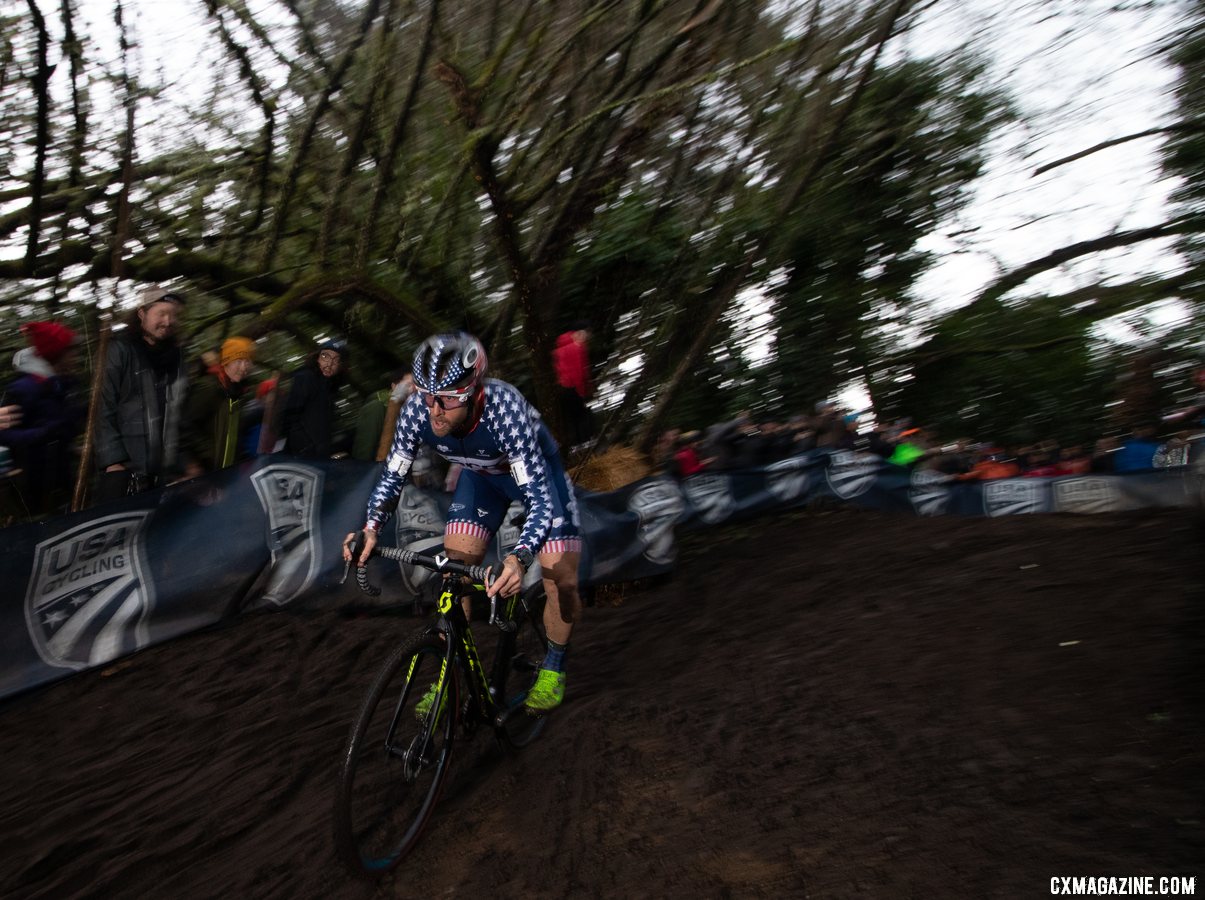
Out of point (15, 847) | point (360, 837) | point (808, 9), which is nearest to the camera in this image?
point (360, 837)

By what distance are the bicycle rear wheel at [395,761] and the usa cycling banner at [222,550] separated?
893mm

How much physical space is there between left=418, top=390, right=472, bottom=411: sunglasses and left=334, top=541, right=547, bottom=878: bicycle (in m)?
0.68

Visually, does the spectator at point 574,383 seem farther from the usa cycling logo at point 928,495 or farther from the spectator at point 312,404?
the usa cycling logo at point 928,495

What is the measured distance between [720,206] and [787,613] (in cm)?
606

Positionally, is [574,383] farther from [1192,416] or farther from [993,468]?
[1192,416]

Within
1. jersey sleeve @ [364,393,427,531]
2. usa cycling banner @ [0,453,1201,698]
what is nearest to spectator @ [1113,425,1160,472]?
usa cycling banner @ [0,453,1201,698]

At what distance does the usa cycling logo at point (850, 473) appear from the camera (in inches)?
442

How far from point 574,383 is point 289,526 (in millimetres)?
3228

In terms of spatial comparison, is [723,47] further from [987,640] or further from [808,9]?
[987,640]

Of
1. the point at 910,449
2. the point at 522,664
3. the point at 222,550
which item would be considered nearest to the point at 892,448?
the point at 910,449

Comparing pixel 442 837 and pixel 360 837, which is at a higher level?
pixel 360 837

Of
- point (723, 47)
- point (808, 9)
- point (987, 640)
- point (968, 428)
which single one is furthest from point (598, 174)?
point (968, 428)

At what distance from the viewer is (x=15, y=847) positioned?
4180 millimetres

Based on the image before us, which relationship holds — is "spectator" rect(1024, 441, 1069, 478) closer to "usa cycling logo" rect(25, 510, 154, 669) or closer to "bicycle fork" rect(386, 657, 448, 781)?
"bicycle fork" rect(386, 657, 448, 781)
